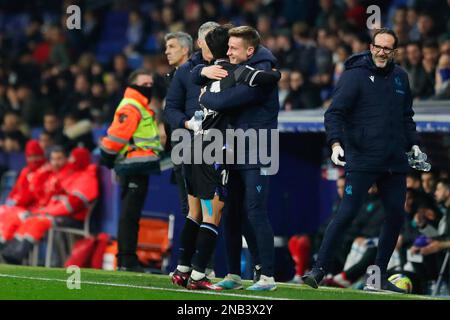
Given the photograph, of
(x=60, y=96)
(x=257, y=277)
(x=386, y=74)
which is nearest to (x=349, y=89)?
(x=386, y=74)

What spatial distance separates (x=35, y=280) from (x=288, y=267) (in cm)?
357

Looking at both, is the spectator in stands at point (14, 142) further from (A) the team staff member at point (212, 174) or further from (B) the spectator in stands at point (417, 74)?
(A) the team staff member at point (212, 174)

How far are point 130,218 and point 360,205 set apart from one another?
311 cm

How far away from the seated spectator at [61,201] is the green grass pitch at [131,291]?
14.8 feet

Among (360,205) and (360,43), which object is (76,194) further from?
(360,205)

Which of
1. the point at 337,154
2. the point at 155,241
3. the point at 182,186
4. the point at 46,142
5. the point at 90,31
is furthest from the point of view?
the point at 90,31

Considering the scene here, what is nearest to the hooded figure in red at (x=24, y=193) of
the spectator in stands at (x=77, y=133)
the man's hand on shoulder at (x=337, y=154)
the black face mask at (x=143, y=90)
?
the spectator in stands at (x=77, y=133)

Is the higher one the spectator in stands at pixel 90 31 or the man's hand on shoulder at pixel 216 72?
the spectator in stands at pixel 90 31

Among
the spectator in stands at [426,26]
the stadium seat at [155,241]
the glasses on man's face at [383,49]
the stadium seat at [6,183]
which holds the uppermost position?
the spectator in stands at [426,26]

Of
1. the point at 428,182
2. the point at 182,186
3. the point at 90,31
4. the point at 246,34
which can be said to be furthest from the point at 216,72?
the point at 90,31

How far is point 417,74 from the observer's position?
562 inches

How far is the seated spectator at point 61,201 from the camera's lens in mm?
15672

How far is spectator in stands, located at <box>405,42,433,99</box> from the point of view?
46.3ft

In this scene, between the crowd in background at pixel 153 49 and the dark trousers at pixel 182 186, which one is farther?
the crowd in background at pixel 153 49
